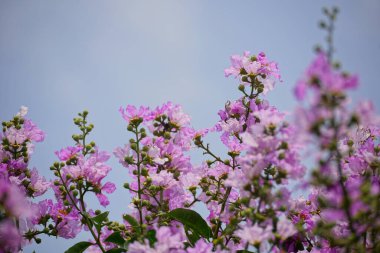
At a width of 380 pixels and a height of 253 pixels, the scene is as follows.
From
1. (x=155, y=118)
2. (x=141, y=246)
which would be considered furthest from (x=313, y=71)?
(x=155, y=118)

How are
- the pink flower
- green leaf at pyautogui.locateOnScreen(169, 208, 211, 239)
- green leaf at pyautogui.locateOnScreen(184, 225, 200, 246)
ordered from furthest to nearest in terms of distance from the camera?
the pink flower → green leaf at pyautogui.locateOnScreen(184, 225, 200, 246) → green leaf at pyautogui.locateOnScreen(169, 208, 211, 239)

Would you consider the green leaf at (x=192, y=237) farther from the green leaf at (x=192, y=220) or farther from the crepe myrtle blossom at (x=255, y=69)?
the crepe myrtle blossom at (x=255, y=69)

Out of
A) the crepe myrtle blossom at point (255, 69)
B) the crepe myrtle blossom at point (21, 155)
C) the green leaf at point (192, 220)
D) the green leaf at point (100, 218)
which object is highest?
the crepe myrtle blossom at point (255, 69)

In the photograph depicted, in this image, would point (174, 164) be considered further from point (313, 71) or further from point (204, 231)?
point (313, 71)

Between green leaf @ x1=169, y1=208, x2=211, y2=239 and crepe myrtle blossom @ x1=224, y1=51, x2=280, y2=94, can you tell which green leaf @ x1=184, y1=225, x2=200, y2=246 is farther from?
crepe myrtle blossom @ x1=224, y1=51, x2=280, y2=94

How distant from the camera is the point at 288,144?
1363 millimetres

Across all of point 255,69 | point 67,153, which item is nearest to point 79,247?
point 67,153

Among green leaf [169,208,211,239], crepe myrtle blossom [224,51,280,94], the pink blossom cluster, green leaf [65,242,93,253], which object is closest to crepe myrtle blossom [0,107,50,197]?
the pink blossom cluster

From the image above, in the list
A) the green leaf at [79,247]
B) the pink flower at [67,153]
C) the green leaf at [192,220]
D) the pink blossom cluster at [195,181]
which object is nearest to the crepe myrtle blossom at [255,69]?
the pink blossom cluster at [195,181]

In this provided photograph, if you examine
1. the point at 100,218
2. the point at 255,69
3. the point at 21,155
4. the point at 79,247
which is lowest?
the point at 79,247

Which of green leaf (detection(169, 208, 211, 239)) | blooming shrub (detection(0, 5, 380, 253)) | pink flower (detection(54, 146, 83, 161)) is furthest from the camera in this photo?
pink flower (detection(54, 146, 83, 161))

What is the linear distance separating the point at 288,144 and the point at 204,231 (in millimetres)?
969

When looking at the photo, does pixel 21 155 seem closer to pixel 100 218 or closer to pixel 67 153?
pixel 67 153

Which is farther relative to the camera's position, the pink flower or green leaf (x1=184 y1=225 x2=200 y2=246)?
the pink flower
